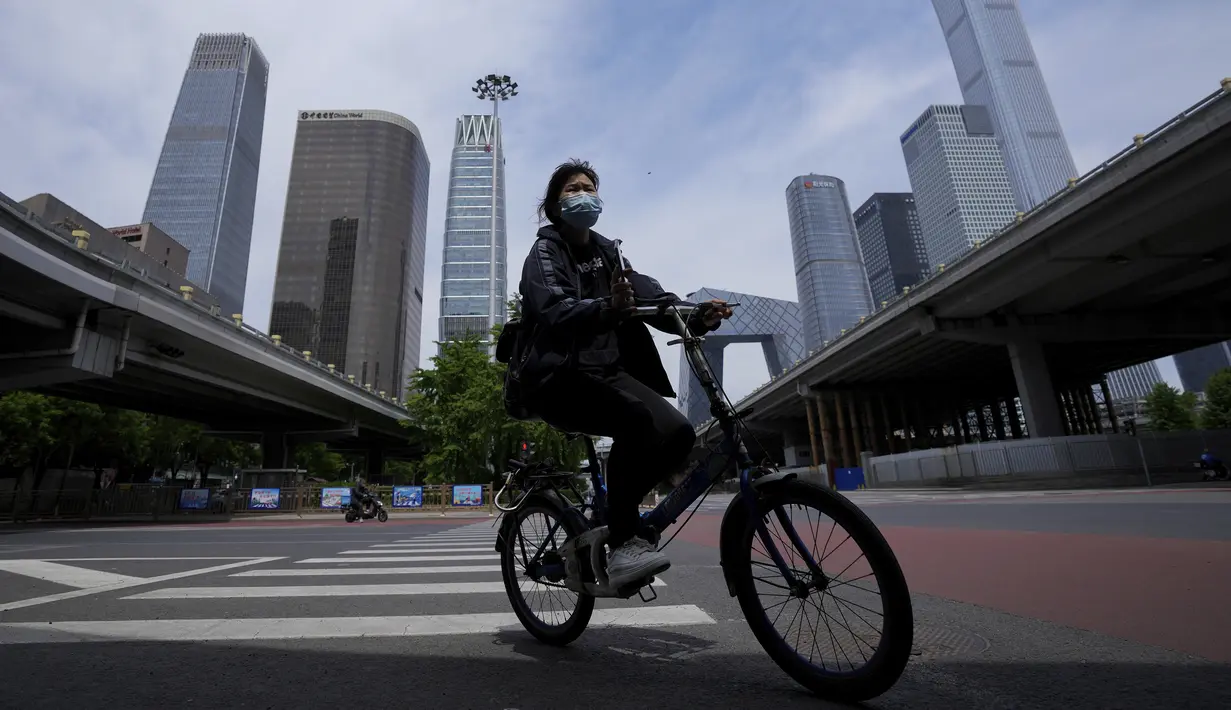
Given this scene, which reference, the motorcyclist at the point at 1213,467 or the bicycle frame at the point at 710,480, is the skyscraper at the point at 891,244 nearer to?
the motorcyclist at the point at 1213,467

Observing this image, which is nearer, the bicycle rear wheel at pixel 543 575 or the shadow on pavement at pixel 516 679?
the shadow on pavement at pixel 516 679

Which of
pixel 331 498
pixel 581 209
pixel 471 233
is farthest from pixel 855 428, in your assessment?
pixel 471 233

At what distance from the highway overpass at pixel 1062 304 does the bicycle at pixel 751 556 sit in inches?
203

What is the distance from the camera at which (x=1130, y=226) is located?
2114 centimetres

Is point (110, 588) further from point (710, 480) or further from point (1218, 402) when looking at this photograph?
point (1218, 402)

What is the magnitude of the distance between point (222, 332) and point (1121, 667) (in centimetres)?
2796

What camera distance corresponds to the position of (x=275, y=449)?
3831 centimetres

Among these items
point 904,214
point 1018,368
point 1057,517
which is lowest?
point 1057,517

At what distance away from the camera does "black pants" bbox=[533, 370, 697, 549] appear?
2.32 m

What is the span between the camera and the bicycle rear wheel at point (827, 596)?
172 cm

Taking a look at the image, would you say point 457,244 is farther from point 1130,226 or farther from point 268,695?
point 268,695

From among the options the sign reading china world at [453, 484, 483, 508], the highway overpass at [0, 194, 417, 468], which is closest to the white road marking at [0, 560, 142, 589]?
the highway overpass at [0, 194, 417, 468]

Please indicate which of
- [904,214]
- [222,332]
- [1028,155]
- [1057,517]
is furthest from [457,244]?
[1028,155]

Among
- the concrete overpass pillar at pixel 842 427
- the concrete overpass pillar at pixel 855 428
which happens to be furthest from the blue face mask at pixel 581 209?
the concrete overpass pillar at pixel 842 427
